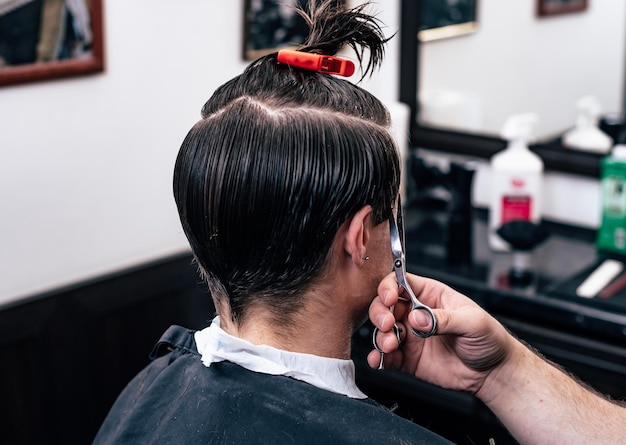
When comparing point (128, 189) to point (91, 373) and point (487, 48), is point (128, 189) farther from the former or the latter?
point (487, 48)

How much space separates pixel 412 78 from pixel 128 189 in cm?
124

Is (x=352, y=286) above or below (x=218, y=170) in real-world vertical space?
below

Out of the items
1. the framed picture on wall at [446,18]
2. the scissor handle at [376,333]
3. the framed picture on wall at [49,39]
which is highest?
the framed picture on wall at [446,18]

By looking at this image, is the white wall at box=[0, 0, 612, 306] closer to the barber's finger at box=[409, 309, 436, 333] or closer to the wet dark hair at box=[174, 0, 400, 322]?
the wet dark hair at box=[174, 0, 400, 322]

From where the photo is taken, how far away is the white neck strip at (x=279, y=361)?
131 cm

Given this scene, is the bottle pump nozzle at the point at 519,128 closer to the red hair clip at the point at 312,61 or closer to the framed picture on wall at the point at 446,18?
the framed picture on wall at the point at 446,18

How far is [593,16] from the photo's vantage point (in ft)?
8.84

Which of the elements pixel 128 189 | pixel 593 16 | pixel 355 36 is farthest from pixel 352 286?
pixel 593 16

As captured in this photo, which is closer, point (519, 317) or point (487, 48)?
point (519, 317)

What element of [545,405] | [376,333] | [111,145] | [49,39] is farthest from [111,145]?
[545,405]

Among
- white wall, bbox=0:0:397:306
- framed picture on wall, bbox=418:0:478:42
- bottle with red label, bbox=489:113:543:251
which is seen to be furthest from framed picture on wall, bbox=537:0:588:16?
white wall, bbox=0:0:397:306

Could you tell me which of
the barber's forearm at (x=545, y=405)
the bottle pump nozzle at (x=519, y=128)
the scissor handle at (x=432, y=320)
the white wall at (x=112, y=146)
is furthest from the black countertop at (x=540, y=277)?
the scissor handle at (x=432, y=320)

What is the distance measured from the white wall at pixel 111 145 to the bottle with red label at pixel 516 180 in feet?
3.05

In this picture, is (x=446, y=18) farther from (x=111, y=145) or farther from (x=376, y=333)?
(x=376, y=333)
